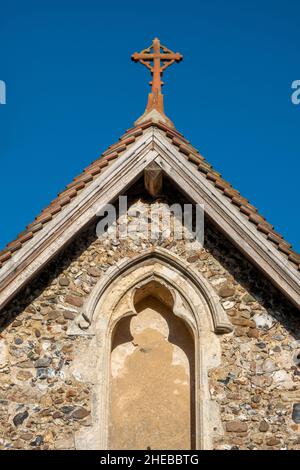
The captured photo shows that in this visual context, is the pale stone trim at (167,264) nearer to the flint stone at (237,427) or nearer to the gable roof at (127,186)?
the gable roof at (127,186)

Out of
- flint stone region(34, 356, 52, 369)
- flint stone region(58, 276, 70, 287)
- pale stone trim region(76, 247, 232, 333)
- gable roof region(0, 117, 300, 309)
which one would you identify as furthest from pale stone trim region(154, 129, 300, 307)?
flint stone region(34, 356, 52, 369)

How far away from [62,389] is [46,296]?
103 cm

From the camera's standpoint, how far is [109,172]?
9031 millimetres

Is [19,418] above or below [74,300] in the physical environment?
below

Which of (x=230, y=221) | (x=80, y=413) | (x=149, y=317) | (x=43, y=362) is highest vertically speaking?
(x=230, y=221)

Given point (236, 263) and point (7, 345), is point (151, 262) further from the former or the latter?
point (7, 345)

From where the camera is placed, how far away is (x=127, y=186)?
30.4 feet

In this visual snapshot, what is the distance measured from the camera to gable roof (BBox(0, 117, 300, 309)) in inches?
335

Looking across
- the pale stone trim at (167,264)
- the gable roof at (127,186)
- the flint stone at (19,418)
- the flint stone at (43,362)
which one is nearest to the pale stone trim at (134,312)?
the pale stone trim at (167,264)

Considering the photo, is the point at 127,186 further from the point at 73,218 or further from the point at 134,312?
the point at 134,312

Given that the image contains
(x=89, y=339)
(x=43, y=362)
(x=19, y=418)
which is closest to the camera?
(x=19, y=418)

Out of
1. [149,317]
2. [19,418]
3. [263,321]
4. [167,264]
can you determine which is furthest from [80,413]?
[263,321]

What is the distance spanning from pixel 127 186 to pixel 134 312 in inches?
55.6

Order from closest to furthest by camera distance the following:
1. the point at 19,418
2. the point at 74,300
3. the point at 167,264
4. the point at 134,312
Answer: the point at 19,418 < the point at 74,300 < the point at 134,312 < the point at 167,264
